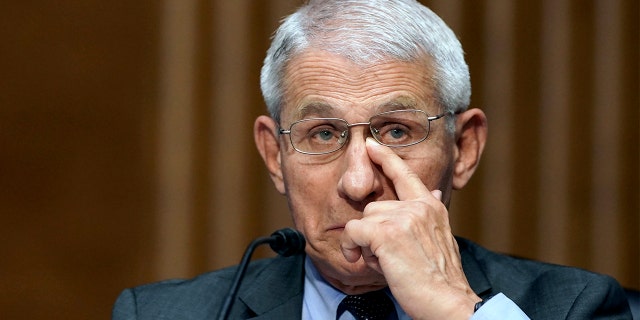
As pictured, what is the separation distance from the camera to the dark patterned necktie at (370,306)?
2477mm

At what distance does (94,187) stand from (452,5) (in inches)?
62.1

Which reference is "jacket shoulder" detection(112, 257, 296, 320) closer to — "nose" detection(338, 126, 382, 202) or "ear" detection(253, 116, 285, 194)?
"ear" detection(253, 116, 285, 194)

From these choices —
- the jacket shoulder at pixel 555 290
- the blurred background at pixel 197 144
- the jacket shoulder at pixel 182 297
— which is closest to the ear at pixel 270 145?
the jacket shoulder at pixel 182 297

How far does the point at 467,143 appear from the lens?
8.65 feet

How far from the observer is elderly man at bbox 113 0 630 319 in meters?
2.23

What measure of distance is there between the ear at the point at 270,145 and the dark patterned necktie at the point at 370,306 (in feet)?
1.19

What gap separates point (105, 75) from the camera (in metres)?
3.89

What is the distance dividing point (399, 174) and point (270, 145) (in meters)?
0.51

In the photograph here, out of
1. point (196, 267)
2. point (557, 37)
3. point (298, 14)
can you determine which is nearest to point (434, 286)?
point (298, 14)

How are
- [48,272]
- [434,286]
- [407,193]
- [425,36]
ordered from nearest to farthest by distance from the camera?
[434,286] < [407,193] < [425,36] < [48,272]

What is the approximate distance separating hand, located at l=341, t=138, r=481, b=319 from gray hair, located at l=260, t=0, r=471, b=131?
0.88 ft

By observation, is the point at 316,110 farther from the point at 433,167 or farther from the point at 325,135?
the point at 433,167

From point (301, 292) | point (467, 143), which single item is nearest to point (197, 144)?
point (301, 292)

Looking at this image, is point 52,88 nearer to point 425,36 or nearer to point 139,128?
point 139,128
